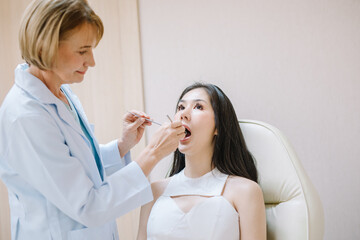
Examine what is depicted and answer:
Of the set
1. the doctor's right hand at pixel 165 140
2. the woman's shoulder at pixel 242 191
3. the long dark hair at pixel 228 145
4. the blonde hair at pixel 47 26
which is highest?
the blonde hair at pixel 47 26

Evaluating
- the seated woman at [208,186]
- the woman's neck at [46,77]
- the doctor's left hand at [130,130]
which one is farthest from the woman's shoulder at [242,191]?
the woman's neck at [46,77]

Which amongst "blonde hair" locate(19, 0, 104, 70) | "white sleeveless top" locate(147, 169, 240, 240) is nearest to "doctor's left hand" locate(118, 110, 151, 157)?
"white sleeveless top" locate(147, 169, 240, 240)

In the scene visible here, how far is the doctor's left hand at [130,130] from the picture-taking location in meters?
1.57

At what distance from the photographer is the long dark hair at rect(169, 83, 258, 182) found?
5.20 feet

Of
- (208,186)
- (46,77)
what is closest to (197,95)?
(208,186)

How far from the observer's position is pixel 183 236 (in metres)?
1.44

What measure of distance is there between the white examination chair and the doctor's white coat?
0.53 metres

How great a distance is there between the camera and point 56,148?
3.70 feet

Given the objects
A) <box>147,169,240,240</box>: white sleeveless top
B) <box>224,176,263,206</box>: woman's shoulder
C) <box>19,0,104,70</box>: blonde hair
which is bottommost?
<box>147,169,240,240</box>: white sleeveless top

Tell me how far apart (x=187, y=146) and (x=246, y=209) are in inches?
13.2

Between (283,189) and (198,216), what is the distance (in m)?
0.34

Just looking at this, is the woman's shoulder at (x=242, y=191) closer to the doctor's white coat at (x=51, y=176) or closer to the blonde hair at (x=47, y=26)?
the doctor's white coat at (x=51, y=176)

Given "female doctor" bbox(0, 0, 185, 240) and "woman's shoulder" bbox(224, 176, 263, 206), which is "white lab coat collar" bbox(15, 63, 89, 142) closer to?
"female doctor" bbox(0, 0, 185, 240)

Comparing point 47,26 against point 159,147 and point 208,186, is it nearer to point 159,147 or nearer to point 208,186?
point 159,147
